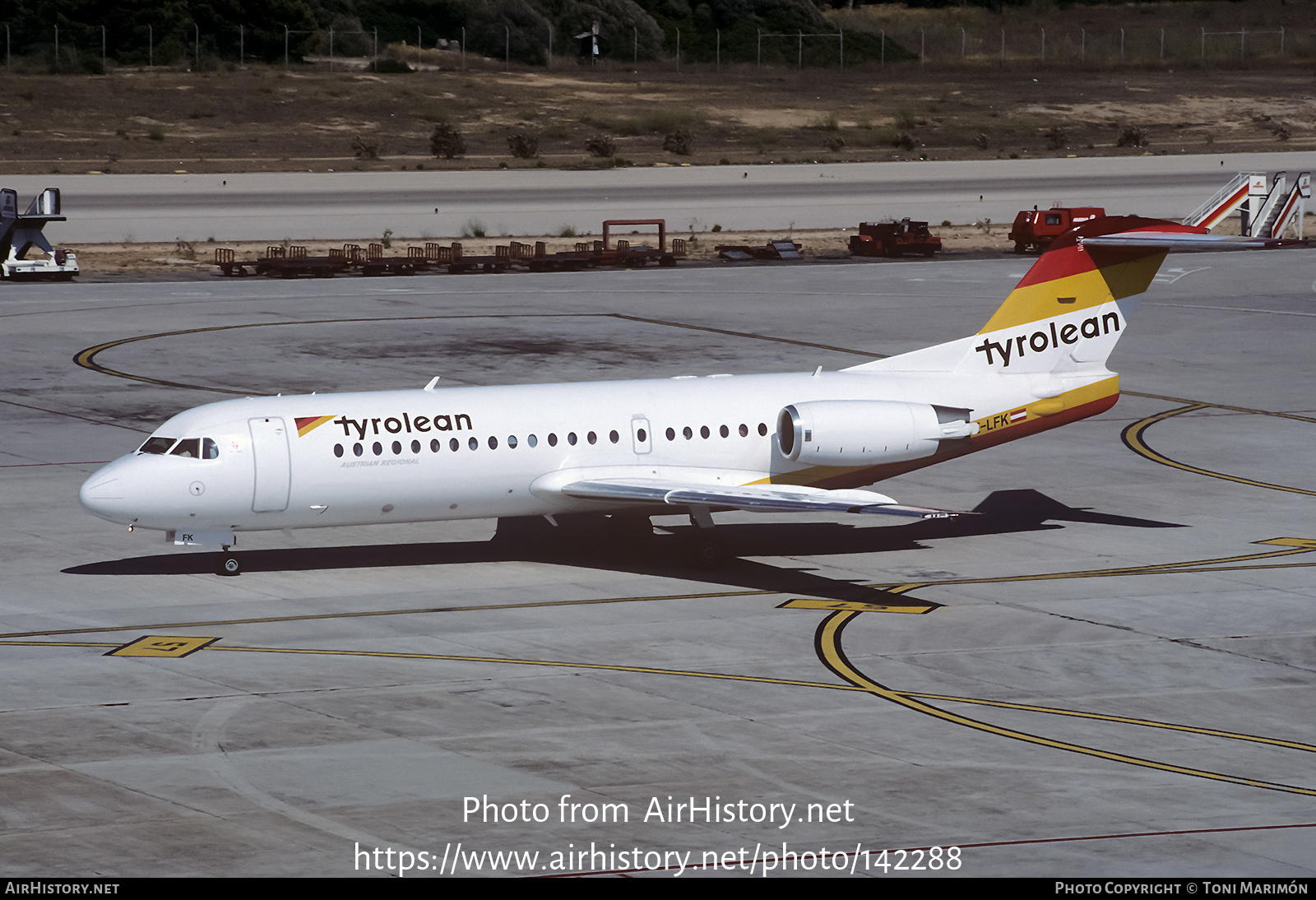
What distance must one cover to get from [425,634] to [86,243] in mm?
68127

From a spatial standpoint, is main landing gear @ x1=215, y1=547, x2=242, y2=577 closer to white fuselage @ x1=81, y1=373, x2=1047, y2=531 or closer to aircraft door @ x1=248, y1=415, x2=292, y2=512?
white fuselage @ x1=81, y1=373, x2=1047, y2=531

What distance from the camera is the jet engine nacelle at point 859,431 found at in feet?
107

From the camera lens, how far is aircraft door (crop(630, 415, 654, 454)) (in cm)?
3275

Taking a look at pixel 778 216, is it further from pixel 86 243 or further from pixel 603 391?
pixel 603 391

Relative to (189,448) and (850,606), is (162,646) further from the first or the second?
(850,606)

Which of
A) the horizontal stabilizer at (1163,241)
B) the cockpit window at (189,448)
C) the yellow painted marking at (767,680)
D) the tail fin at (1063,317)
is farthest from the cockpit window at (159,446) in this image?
the horizontal stabilizer at (1163,241)

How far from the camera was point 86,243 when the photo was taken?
89875mm

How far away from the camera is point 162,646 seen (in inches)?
1069

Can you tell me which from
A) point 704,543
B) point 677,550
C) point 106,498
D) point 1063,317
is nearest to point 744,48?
point 1063,317

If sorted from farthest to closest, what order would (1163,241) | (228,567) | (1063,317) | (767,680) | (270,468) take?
(1063,317) → (1163,241) → (228,567) → (270,468) → (767,680)

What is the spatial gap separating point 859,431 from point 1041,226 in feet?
194

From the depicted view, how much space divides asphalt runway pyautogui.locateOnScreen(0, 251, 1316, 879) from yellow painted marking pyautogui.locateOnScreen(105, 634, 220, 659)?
0.30 feet

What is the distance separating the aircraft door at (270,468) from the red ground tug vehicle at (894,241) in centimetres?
6085

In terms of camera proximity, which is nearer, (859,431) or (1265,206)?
(859,431)
